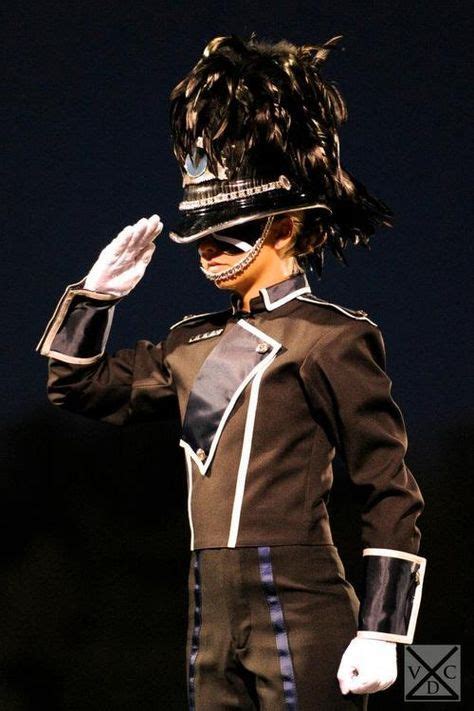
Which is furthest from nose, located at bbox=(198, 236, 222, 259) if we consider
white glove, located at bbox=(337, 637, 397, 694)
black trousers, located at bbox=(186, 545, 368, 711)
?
white glove, located at bbox=(337, 637, 397, 694)

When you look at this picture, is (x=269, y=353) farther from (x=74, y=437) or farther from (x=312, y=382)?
(x=74, y=437)

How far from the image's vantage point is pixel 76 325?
1.58 metres

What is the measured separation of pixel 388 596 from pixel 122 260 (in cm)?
55

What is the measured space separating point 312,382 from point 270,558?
22 cm

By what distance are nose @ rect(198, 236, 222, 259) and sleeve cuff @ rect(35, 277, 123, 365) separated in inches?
5.4

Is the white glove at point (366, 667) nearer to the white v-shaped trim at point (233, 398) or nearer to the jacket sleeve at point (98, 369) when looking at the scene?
the white v-shaped trim at point (233, 398)

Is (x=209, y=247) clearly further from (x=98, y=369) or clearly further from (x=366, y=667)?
(x=366, y=667)

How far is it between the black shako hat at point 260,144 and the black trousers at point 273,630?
407 millimetres

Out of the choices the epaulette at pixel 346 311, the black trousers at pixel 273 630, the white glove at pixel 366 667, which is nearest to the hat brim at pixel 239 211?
the epaulette at pixel 346 311

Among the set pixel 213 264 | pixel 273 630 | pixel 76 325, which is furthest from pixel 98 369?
pixel 273 630

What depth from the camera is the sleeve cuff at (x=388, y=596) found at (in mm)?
1400

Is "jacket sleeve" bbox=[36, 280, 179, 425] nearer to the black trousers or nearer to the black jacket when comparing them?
the black jacket

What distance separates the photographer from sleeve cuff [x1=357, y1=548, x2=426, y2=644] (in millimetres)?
1400

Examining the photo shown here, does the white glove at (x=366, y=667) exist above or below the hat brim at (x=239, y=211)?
below
